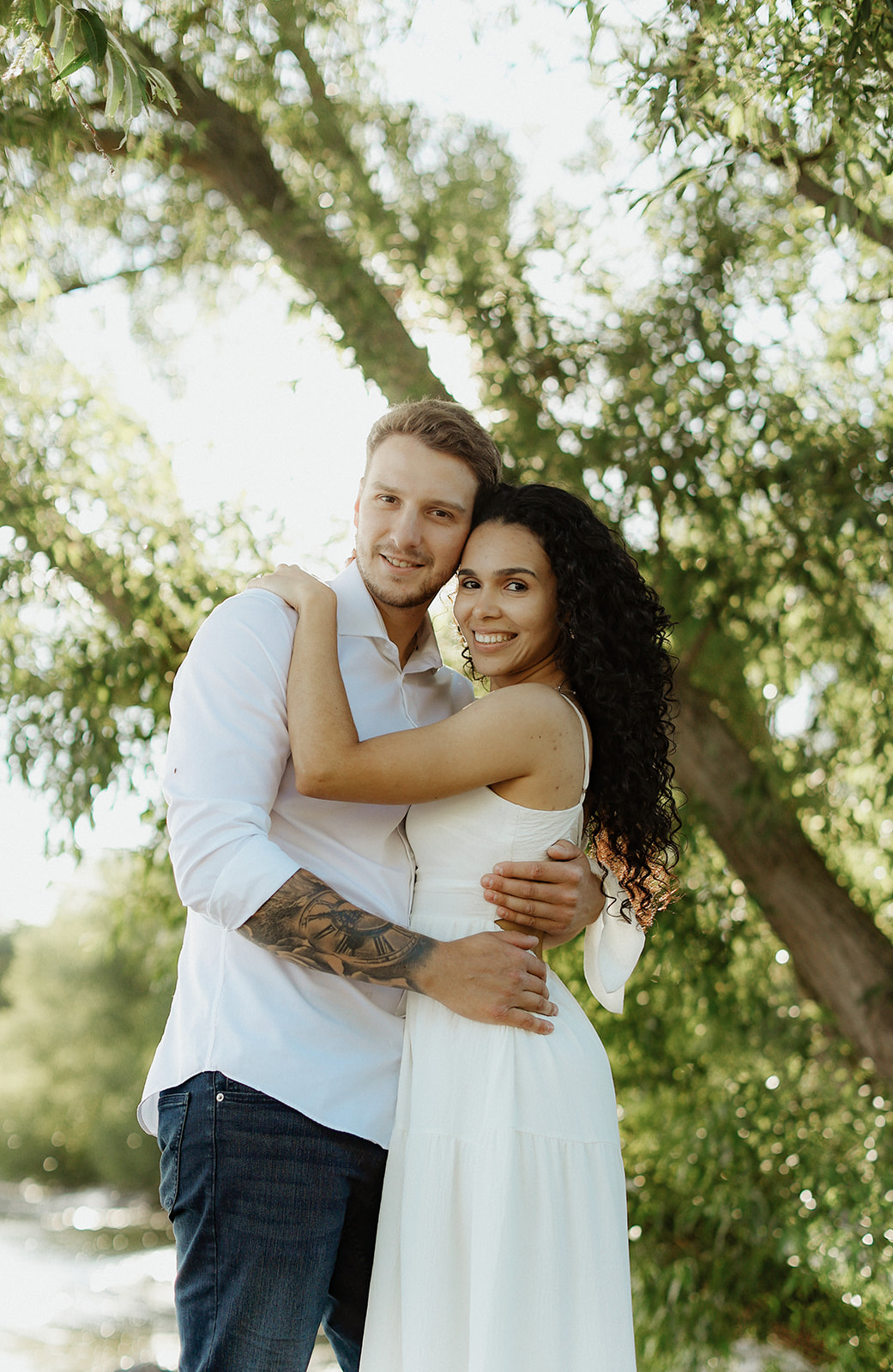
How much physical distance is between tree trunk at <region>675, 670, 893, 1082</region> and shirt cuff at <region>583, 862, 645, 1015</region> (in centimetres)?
195

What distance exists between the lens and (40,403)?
4281 millimetres

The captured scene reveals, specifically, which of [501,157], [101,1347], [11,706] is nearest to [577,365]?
[501,157]

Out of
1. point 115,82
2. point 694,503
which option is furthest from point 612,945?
point 694,503

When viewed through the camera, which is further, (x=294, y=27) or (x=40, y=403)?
(x=40, y=403)

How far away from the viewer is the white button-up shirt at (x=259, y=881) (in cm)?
166

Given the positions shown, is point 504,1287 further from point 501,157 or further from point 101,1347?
point 101,1347

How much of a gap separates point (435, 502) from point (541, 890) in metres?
0.73

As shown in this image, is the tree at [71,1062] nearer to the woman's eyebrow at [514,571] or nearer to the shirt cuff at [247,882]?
the woman's eyebrow at [514,571]

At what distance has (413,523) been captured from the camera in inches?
82.2

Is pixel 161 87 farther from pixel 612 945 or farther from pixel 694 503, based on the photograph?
pixel 694 503

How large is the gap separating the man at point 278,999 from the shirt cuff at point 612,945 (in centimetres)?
25

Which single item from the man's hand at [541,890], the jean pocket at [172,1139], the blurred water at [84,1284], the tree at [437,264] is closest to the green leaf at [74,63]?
the man's hand at [541,890]

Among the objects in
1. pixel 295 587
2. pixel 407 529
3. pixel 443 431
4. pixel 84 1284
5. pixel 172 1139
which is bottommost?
pixel 84 1284

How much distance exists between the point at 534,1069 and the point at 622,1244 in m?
0.30
